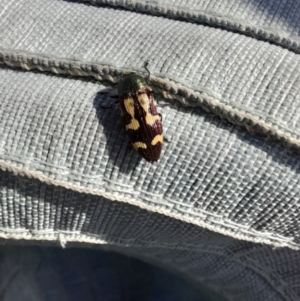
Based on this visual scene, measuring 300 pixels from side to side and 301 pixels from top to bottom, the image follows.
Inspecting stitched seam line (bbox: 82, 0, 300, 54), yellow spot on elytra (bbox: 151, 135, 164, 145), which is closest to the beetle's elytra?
yellow spot on elytra (bbox: 151, 135, 164, 145)

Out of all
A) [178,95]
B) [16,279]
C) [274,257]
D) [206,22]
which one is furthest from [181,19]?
[16,279]

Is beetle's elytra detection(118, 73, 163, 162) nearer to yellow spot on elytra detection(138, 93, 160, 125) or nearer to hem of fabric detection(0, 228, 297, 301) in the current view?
yellow spot on elytra detection(138, 93, 160, 125)

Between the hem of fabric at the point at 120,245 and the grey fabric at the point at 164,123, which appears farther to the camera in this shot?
the hem of fabric at the point at 120,245

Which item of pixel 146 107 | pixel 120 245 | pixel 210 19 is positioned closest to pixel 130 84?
pixel 146 107

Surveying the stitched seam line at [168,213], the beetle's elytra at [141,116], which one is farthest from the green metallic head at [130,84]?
the stitched seam line at [168,213]

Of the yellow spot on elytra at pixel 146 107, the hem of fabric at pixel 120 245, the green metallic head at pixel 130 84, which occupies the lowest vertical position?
the hem of fabric at pixel 120 245

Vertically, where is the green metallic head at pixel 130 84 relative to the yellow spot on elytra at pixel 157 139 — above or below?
above

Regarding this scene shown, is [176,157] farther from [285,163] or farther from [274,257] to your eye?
[274,257]

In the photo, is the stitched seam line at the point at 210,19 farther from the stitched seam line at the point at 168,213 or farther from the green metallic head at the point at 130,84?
the stitched seam line at the point at 168,213
